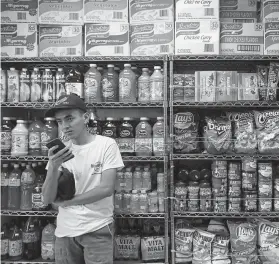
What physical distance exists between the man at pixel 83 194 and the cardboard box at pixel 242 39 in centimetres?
148

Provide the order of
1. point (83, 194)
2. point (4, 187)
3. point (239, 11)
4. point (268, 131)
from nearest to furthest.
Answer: point (83, 194), point (268, 131), point (4, 187), point (239, 11)

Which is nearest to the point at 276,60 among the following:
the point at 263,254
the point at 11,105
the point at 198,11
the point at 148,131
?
the point at 198,11

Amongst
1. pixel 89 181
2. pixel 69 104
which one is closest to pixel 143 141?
pixel 89 181

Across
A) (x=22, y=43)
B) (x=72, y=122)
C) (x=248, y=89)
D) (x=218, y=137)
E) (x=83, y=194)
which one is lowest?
(x=83, y=194)

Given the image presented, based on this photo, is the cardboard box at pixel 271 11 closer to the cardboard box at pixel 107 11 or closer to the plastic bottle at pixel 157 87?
the plastic bottle at pixel 157 87

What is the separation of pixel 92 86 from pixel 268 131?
5.22ft

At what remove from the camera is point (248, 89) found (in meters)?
3.06

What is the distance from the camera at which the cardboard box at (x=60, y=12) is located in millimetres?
3129

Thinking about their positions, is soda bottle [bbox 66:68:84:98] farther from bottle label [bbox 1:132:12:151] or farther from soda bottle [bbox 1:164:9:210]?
soda bottle [bbox 1:164:9:210]

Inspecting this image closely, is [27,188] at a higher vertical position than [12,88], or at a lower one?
lower

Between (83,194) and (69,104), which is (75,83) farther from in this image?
(83,194)

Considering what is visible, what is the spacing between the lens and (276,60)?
3133 millimetres

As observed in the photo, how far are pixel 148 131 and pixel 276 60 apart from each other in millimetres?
1323

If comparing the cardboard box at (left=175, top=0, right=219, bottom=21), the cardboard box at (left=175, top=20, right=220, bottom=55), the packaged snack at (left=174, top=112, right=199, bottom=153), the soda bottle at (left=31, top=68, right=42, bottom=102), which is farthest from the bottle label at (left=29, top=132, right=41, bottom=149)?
the cardboard box at (left=175, top=0, right=219, bottom=21)
